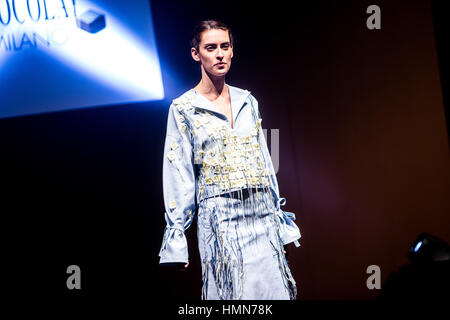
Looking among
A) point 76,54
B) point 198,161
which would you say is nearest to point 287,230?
point 198,161

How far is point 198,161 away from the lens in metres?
2.08

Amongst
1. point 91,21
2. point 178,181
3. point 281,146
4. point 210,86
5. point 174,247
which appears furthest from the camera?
point 281,146

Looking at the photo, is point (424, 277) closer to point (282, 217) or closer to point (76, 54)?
point (282, 217)

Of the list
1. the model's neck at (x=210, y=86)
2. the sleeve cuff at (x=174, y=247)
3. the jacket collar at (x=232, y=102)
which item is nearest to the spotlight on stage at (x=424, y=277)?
the sleeve cuff at (x=174, y=247)

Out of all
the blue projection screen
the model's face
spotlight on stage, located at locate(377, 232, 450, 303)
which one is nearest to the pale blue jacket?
the model's face

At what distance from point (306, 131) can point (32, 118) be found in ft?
5.13

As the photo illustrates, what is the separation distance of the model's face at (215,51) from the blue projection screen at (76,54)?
0.58 m

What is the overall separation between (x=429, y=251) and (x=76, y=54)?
6.53 ft

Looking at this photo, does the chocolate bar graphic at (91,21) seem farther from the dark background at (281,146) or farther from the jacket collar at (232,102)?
the jacket collar at (232,102)

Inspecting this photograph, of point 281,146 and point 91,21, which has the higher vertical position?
point 91,21

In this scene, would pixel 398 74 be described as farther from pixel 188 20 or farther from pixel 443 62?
pixel 188 20

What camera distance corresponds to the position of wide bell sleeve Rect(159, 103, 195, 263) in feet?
6.59

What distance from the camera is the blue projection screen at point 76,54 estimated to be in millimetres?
2641

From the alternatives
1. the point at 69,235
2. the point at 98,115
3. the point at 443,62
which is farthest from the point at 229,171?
the point at 443,62
